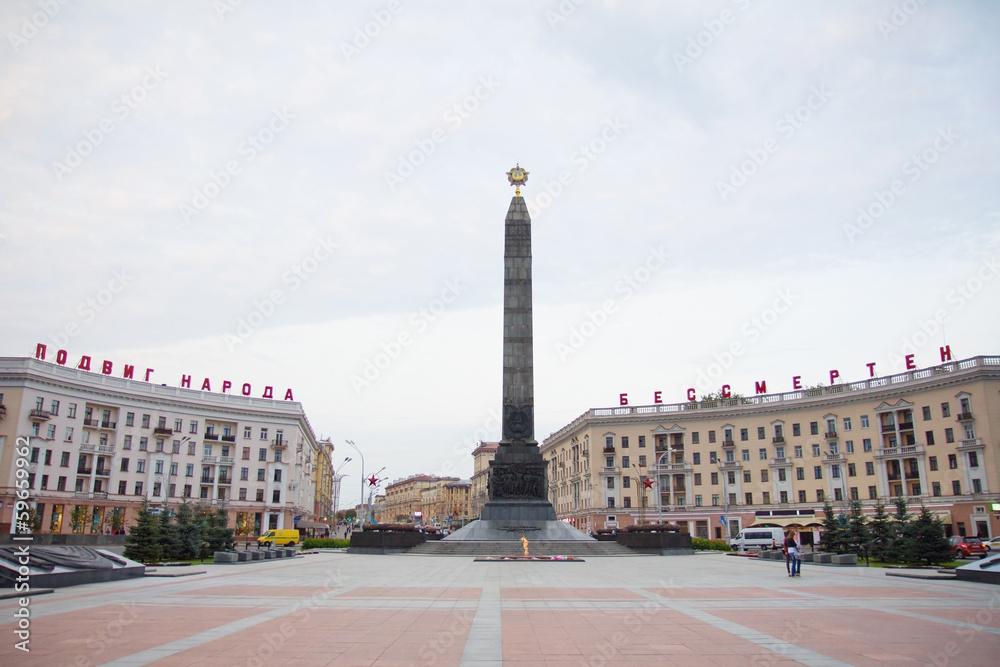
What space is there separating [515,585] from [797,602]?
6.72m

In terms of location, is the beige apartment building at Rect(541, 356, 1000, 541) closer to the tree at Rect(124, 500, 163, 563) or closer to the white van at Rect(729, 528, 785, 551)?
the white van at Rect(729, 528, 785, 551)

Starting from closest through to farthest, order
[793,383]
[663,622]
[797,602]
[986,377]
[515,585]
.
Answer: [663,622]
[797,602]
[515,585]
[986,377]
[793,383]

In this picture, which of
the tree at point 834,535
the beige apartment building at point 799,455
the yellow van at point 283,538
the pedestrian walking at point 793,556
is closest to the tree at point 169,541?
the pedestrian walking at point 793,556

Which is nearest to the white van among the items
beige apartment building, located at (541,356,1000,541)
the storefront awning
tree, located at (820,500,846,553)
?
beige apartment building, located at (541,356,1000,541)

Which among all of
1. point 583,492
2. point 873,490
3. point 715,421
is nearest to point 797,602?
point 873,490

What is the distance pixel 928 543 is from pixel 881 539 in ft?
9.82

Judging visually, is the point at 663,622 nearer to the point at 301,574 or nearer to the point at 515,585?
the point at 515,585

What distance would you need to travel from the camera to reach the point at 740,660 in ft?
26.9

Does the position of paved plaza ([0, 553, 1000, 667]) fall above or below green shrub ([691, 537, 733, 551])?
above

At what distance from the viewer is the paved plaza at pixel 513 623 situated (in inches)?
330

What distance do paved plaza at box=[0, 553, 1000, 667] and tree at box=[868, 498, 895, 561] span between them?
845 cm

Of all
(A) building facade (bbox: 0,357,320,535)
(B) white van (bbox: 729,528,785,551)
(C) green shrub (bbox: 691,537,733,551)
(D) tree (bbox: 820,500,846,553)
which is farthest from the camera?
(A) building facade (bbox: 0,357,320,535)

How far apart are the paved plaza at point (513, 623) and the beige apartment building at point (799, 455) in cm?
4153

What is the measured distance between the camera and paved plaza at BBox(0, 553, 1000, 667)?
8.39 meters
